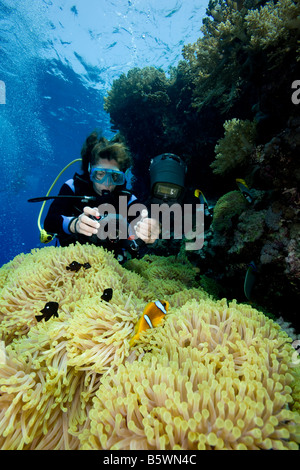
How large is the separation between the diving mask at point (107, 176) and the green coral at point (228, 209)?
5.54 ft

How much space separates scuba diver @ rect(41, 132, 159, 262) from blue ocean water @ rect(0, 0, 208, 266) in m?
12.1

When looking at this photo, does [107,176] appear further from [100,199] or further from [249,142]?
[249,142]

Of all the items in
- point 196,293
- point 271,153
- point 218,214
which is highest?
point 271,153

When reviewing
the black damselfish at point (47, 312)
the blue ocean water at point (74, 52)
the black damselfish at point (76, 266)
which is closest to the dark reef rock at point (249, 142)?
the black damselfish at point (76, 266)

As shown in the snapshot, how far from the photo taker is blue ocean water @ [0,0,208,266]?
11672mm

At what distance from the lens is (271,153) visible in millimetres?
2631

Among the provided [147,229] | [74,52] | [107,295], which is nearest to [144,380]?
[107,295]

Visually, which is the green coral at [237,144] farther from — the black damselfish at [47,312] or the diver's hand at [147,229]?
the black damselfish at [47,312]

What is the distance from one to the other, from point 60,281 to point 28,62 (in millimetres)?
18587

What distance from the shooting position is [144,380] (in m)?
1.09

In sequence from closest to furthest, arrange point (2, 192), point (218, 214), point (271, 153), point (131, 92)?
point (271, 153) → point (218, 214) → point (131, 92) → point (2, 192)

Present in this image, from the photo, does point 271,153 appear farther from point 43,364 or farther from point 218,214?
point 43,364

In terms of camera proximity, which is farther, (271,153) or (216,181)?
(216,181)
